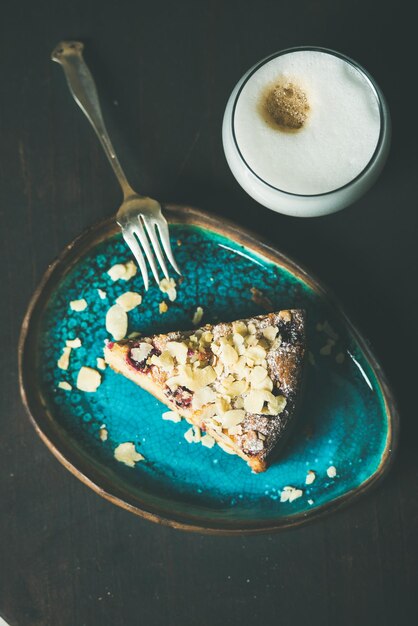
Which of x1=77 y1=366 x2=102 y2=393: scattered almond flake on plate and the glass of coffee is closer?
the glass of coffee

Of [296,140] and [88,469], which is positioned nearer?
[296,140]

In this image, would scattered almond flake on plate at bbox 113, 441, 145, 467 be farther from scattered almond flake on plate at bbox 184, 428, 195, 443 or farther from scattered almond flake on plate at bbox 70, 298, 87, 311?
scattered almond flake on plate at bbox 70, 298, 87, 311

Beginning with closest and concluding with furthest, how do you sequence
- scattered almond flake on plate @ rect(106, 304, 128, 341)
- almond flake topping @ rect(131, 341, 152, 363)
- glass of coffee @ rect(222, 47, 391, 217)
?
glass of coffee @ rect(222, 47, 391, 217) → almond flake topping @ rect(131, 341, 152, 363) → scattered almond flake on plate @ rect(106, 304, 128, 341)

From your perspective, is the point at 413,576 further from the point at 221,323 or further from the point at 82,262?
the point at 82,262

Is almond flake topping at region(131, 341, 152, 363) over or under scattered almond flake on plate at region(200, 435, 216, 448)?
over

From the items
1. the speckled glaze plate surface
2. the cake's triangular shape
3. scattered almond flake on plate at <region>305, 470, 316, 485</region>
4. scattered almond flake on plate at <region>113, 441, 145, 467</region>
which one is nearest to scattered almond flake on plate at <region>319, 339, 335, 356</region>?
the speckled glaze plate surface

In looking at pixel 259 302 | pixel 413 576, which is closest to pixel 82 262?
pixel 259 302

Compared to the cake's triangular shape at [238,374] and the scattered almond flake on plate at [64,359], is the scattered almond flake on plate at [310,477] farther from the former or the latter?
the scattered almond flake on plate at [64,359]

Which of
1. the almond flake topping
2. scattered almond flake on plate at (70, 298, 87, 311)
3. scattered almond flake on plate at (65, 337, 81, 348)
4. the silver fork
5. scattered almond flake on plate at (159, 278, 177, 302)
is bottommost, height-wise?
scattered almond flake on plate at (65, 337, 81, 348)
